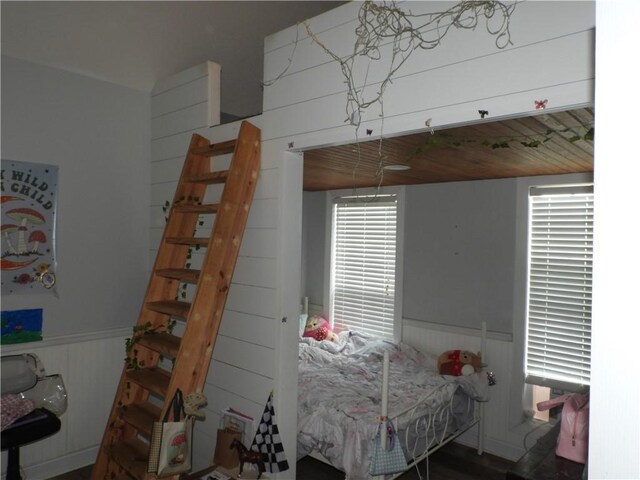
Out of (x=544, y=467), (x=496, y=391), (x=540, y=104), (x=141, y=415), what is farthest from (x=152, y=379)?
(x=496, y=391)

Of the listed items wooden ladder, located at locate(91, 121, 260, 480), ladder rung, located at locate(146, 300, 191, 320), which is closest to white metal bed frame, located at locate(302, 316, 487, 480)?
wooden ladder, located at locate(91, 121, 260, 480)

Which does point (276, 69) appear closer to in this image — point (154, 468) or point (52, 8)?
point (52, 8)

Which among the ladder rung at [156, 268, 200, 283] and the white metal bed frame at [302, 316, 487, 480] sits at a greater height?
the ladder rung at [156, 268, 200, 283]

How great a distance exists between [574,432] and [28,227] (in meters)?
3.12

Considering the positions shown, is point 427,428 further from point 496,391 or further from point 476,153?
point 476,153

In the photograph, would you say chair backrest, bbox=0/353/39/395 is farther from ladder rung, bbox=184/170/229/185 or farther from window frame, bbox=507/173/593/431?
window frame, bbox=507/173/593/431

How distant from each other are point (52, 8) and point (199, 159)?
1.12 m

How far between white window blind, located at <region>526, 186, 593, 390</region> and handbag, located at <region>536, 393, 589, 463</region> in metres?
1.74

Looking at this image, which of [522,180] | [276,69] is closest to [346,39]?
[276,69]

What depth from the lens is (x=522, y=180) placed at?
3855 mm

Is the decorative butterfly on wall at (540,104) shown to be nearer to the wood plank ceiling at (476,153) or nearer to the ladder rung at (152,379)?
the wood plank ceiling at (476,153)

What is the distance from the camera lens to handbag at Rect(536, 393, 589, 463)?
1.97 metres

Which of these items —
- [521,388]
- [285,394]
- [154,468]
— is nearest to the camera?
[154,468]

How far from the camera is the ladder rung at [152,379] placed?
7.38 feet
